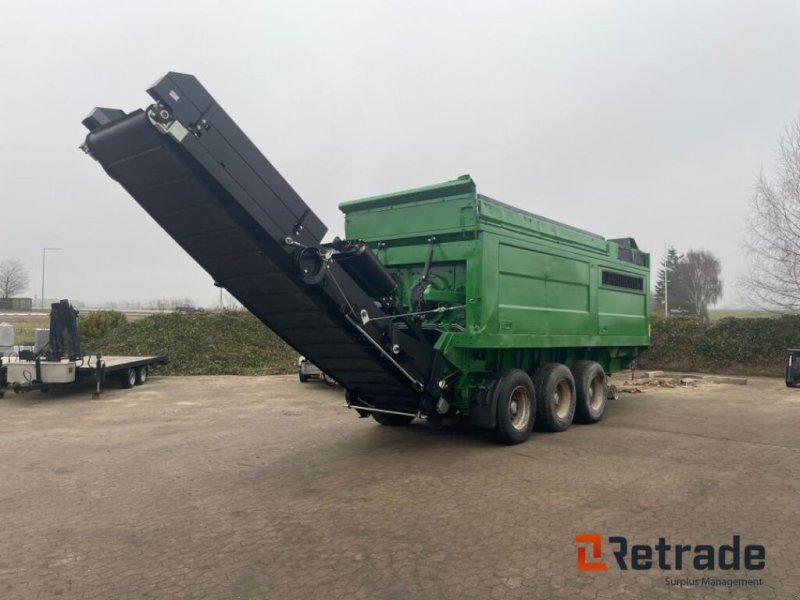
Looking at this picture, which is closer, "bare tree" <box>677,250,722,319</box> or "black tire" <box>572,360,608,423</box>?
"black tire" <box>572,360,608,423</box>

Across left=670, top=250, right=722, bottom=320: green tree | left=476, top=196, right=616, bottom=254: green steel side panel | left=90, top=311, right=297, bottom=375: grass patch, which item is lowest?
left=90, top=311, right=297, bottom=375: grass patch

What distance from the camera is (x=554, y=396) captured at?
28.8ft

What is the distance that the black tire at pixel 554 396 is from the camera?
28.3 ft

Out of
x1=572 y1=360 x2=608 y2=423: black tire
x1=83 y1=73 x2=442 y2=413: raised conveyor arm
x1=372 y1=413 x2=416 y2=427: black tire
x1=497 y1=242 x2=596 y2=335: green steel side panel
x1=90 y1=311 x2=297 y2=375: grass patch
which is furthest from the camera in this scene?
x1=90 y1=311 x2=297 y2=375: grass patch

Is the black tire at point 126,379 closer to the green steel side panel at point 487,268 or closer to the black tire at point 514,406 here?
the green steel side panel at point 487,268

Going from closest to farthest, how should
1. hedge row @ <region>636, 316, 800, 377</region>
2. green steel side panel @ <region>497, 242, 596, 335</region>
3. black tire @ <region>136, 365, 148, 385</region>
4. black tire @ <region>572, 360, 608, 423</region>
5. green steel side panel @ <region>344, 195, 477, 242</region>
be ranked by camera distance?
green steel side panel @ <region>344, 195, 477, 242</region>, green steel side panel @ <region>497, 242, 596, 335</region>, black tire @ <region>572, 360, 608, 423</region>, black tire @ <region>136, 365, 148, 385</region>, hedge row @ <region>636, 316, 800, 377</region>

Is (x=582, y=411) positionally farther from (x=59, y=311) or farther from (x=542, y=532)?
(x=59, y=311)

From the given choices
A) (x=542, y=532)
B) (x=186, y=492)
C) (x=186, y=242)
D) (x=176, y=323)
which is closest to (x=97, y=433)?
(x=186, y=492)

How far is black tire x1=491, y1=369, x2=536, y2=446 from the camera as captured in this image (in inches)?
302

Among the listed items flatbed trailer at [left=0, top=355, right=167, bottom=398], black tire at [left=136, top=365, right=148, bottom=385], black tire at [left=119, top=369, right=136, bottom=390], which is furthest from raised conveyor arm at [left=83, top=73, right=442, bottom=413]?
black tire at [left=136, top=365, right=148, bottom=385]

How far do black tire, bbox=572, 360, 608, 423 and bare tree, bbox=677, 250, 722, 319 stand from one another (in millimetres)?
52094

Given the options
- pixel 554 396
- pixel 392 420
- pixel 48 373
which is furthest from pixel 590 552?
pixel 48 373

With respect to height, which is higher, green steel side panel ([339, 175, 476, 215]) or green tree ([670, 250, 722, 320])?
green tree ([670, 250, 722, 320])

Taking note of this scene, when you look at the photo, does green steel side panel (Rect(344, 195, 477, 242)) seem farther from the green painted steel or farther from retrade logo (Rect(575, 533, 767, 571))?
retrade logo (Rect(575, 533, 767, 571))
